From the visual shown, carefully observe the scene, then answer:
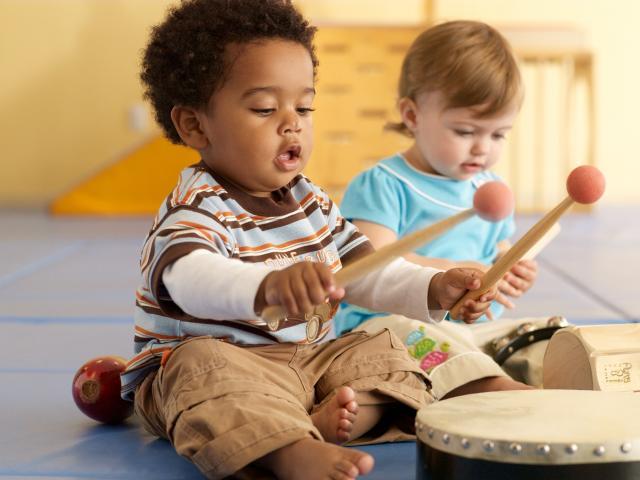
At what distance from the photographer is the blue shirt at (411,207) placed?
1468mm

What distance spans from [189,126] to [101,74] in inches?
118

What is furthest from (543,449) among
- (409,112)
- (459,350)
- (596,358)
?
(409,112)

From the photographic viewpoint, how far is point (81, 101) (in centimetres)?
407

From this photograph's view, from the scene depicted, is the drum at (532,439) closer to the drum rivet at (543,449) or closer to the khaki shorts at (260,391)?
the drum rivet at (543,449)

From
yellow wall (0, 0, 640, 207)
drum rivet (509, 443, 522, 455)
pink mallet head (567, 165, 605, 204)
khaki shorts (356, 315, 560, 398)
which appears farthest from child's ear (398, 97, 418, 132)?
yellow wall (0, 0, 640, 207)

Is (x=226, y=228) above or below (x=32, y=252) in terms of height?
above

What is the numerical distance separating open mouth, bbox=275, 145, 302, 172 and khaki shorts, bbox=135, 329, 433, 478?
0.20 metres

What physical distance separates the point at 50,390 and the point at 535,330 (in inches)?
26.2

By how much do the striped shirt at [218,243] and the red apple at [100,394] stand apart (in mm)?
35

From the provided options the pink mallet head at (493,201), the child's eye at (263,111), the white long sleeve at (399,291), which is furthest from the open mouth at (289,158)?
the pink mallet head at (493,201)

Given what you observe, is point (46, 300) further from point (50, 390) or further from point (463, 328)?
point (463, 328)

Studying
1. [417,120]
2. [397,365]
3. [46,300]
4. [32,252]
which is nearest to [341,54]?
[32,252]

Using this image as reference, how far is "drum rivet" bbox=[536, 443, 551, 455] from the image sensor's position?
2.72 feet

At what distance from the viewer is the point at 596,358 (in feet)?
3.71
